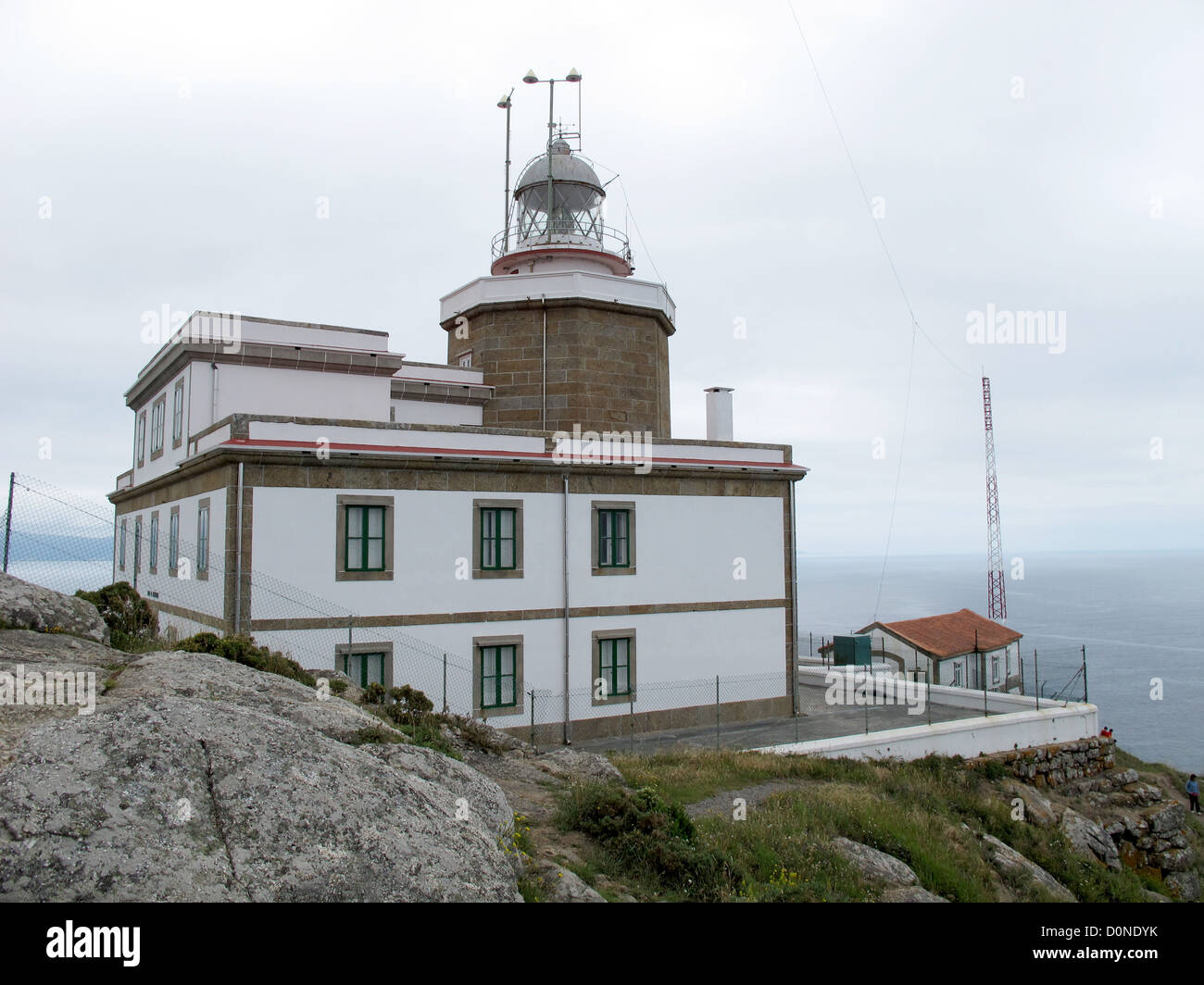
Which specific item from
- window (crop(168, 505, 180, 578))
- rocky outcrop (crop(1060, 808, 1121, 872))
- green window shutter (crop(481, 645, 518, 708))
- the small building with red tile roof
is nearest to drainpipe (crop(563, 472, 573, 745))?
green window shutter (crop(481, 645, 518, 708))

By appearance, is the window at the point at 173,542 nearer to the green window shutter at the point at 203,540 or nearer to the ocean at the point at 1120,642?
the green window shutter at the point at 203,540

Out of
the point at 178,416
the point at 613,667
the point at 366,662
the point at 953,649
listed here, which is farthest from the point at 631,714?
the point at 953,649

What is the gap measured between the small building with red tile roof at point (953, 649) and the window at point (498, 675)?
17.9 metres

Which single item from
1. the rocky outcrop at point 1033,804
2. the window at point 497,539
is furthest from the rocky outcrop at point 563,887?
the rocky outcrop at point 1033,804

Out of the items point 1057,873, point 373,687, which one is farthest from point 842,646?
point 373,687

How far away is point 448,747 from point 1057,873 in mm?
10866

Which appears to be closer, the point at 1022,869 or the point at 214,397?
the point at 1022,869

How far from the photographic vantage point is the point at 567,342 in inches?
961

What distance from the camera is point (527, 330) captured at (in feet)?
80.7

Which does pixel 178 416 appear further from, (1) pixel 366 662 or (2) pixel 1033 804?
(2) pixel 1033 804

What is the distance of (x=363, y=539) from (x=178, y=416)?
23.0ft

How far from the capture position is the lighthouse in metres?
24.4
